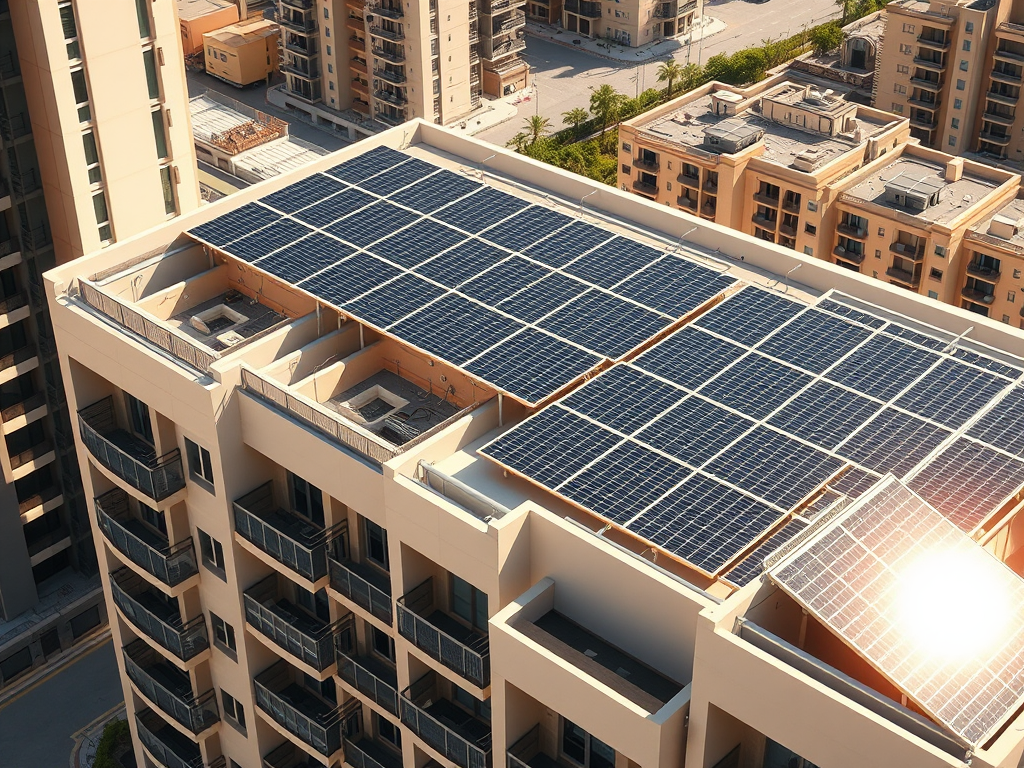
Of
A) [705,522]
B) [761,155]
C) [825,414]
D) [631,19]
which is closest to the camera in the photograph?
[705,522]

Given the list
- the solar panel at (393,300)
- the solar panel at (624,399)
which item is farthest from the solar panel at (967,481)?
the solar panel at (393,300)

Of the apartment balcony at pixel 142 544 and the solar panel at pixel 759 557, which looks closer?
the solar panel at pixel 759 557

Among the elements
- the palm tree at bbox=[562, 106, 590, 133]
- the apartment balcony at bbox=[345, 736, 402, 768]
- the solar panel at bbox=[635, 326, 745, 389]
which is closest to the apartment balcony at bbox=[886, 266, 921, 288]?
the palm tree at bbox=[562, 106, 590, 133]

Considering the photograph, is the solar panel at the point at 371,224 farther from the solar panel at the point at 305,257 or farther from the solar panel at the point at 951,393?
the solar panel at the point at 951,393

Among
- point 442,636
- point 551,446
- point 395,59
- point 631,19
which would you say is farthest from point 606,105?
point 442,636

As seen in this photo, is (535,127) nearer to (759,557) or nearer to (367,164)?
(367,164)

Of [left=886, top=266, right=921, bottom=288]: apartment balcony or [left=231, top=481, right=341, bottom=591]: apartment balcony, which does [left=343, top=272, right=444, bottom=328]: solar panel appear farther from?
[left=886, top=266, right=921, bottom=288]: apartment balcony
